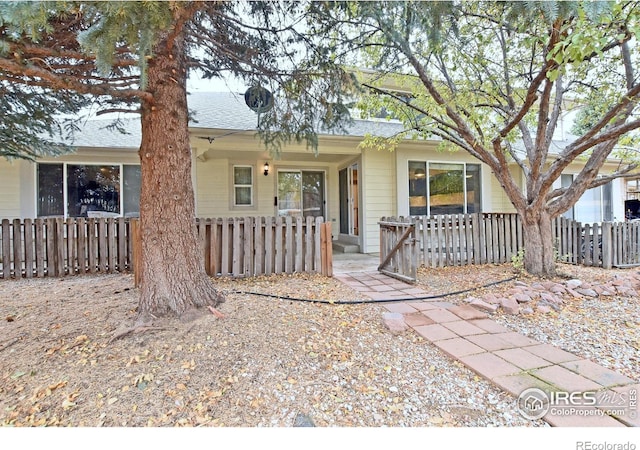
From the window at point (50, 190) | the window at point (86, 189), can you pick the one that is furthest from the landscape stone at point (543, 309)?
the window at point (50, 190)

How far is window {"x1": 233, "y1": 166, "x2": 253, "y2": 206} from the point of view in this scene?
8.93 metres

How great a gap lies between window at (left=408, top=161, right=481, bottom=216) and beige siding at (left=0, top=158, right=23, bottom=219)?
962 cm

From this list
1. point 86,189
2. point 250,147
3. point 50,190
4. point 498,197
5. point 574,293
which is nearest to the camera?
point 574,293

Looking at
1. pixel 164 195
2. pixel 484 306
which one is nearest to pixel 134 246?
pixel 164 195

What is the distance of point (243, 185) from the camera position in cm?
901

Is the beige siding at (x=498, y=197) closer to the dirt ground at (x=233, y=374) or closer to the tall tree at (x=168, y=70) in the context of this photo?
the tall tree at (x=168, y=70)

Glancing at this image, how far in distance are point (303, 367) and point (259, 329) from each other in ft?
2.32

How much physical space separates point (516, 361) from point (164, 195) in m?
3.40

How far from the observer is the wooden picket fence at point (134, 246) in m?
5.18

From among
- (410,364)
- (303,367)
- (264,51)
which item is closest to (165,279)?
(303,367)

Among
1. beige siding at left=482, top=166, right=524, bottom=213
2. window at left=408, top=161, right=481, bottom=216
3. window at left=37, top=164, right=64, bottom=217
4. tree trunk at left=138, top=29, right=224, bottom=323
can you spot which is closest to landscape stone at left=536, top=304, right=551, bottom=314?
tree trunk at left=138, top=29, right=224, bottom=323

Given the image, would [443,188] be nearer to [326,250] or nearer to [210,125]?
[326,250]

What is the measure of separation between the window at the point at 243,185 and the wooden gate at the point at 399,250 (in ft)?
14.8

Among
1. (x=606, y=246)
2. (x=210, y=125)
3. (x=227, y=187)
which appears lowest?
(x=606, y=246)
